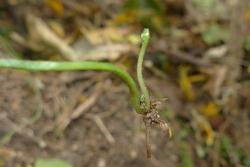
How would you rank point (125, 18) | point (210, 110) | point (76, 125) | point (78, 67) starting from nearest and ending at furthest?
point (78, 67)
point (76, 125)
point (210, 110)
point (125, 18)

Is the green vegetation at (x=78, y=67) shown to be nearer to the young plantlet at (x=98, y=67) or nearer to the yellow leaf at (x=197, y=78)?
the young plantlet at (x=98, y=67)

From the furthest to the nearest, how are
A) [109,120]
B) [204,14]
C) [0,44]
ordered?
[204,14] < [0,44] < [109,120]

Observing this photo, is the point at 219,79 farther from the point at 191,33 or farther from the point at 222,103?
the point at 191,33

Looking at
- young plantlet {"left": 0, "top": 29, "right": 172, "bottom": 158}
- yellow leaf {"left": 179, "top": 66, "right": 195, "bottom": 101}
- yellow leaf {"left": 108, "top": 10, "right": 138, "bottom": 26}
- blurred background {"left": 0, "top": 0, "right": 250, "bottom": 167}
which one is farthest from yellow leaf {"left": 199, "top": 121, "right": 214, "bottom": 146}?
young plantlet {"left": 0, "top": 29, "right": 172, "bottom": 158}

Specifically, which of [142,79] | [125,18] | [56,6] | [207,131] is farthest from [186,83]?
[142,79]

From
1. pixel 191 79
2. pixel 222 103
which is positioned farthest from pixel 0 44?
pixel 222 103

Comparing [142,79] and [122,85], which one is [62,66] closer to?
[142,79]
